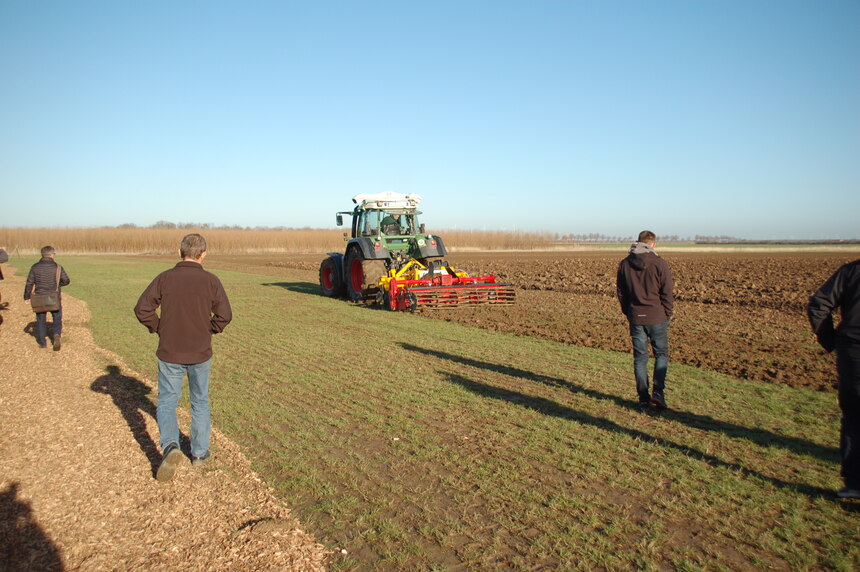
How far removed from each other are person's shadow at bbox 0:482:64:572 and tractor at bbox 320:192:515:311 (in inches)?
390

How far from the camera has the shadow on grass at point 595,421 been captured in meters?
4.49

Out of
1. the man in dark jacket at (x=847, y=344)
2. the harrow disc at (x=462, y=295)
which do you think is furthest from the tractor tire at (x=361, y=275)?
the man in dark jacket at (x=847, y=344)

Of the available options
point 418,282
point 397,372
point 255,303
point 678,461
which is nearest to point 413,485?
point 678,461

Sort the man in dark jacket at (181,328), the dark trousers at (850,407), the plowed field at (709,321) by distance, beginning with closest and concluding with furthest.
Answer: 1. the dark trousers at (850,407)
2. the man in dark jacket at (181,328)
3. the plowed field at (709,321)

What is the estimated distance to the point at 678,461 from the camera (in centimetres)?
495

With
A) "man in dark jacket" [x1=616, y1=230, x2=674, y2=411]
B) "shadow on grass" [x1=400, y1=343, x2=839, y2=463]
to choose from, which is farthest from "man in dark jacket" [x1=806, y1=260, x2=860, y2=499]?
"man in dark jacket" [x1=616, y1=230, x2=674, y2=411]

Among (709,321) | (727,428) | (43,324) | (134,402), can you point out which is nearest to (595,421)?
(727,428)

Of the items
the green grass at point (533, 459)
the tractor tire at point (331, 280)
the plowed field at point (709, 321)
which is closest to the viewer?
the green grass at point (533, 459)

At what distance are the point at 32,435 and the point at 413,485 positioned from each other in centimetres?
361

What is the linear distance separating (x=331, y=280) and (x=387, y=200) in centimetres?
357

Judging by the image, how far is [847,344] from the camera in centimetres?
409

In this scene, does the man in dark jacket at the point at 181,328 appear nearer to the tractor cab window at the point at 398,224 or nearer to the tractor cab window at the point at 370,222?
the tractor cab window at the point at 370,222

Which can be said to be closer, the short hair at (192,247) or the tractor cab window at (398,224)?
the short hair at (192,247)

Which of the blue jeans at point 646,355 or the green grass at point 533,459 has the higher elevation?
the blue jeans at point 646,355
